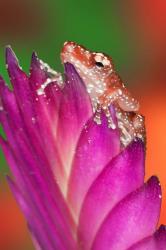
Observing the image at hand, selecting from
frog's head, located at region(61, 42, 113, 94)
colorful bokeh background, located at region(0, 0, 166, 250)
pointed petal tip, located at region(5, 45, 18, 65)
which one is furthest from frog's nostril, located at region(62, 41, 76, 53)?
colorful bokeh background, located at region(0, 0, 166, 250)

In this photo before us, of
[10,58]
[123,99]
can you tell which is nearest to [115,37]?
[123,99]

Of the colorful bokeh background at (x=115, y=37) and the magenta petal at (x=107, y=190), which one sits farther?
the colorful bokeh background at (x=115, y=37)

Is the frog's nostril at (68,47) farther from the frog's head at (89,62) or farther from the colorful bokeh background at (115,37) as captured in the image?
the colorful bokeh background at (115,37)

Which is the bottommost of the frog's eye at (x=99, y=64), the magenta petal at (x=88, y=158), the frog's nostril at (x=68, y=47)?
the magenta petal at (x=88, y=158)

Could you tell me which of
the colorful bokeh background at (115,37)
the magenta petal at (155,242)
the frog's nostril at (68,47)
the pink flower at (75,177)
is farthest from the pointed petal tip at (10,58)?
the colorful bokeh background at (115,37)

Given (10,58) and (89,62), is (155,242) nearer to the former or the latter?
(10,58)

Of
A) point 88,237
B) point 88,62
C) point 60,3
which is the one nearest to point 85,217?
point 88,237

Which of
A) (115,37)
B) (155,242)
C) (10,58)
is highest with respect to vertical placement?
(115,37)
